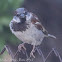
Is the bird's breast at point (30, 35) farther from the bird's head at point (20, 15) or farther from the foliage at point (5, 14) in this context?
the foliage at point (5, 14)

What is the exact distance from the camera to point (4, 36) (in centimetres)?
297

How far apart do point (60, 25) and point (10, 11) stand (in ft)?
6.27

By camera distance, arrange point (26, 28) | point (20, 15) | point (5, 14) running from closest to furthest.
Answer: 1. point (20, 15)
2. point (26, 28)
3. point (5, 14)

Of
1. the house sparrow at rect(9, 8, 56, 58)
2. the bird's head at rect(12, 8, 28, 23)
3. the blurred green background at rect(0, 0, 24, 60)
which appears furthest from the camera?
the blurred green background at rect(0, 0, 24, 60)

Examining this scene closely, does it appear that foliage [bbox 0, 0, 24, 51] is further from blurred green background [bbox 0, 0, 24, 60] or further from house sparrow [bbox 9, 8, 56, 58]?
house sparrow [bbox 9, 8, 56, 58]

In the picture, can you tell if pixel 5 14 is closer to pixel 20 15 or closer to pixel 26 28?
pixel 26 28

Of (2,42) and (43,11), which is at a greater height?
(2,42)

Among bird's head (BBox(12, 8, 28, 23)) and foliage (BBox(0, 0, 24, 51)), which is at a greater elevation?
bird's head (BBox(12, 8, 28, 23))

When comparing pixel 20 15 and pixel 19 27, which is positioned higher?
pixel 20 15

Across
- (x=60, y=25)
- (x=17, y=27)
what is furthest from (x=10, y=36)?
(x=60, y=25)

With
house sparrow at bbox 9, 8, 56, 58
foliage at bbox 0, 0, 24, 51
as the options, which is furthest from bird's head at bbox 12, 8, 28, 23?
foliage at bbox 0, 0, 24, 51

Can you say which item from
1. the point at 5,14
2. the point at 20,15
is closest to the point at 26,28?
the point at 20,15

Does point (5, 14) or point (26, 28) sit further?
point (5, 14)

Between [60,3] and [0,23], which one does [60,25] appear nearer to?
[60,3]
